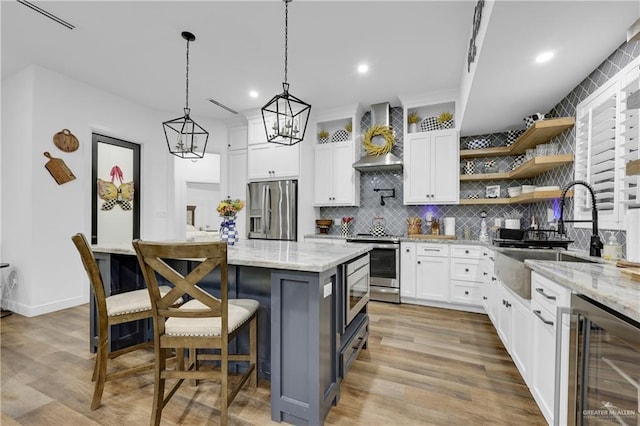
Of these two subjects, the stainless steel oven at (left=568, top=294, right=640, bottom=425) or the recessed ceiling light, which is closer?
the stainless steel oven at (left=568, top=294, right=640, bottom=425)

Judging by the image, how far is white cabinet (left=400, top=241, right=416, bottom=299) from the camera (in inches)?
148

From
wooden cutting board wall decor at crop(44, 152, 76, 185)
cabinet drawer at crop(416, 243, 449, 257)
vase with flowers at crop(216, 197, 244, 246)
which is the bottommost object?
cabinet drawer at crop(416, 243, 449, 257)

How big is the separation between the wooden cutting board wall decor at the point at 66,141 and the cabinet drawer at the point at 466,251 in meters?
4.98

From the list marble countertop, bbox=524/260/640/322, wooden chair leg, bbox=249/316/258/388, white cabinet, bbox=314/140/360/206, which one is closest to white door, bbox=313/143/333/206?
white cabinet, bbox=314/140/360/206

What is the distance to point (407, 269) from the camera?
379 cm

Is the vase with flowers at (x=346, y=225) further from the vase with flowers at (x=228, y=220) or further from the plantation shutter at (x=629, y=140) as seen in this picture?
the plantation shutter at (x=629, y=140)

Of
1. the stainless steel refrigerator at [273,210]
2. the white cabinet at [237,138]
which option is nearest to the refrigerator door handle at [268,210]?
the stainless steel refrigerator at [273,210]

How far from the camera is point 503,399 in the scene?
1811 mm

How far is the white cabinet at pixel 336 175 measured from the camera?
14.2 ft

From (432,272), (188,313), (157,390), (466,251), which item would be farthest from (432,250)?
(157,390)

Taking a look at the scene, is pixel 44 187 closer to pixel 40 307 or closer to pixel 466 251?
pixel 40 307

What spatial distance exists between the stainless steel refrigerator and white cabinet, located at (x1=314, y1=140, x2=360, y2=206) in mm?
447

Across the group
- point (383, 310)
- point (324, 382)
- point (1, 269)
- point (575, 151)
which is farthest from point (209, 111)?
point (575, 151)

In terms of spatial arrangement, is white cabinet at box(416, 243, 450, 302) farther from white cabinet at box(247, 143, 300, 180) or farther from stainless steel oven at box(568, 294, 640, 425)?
stainless steel oven at box(568, 294, 640, 425)
